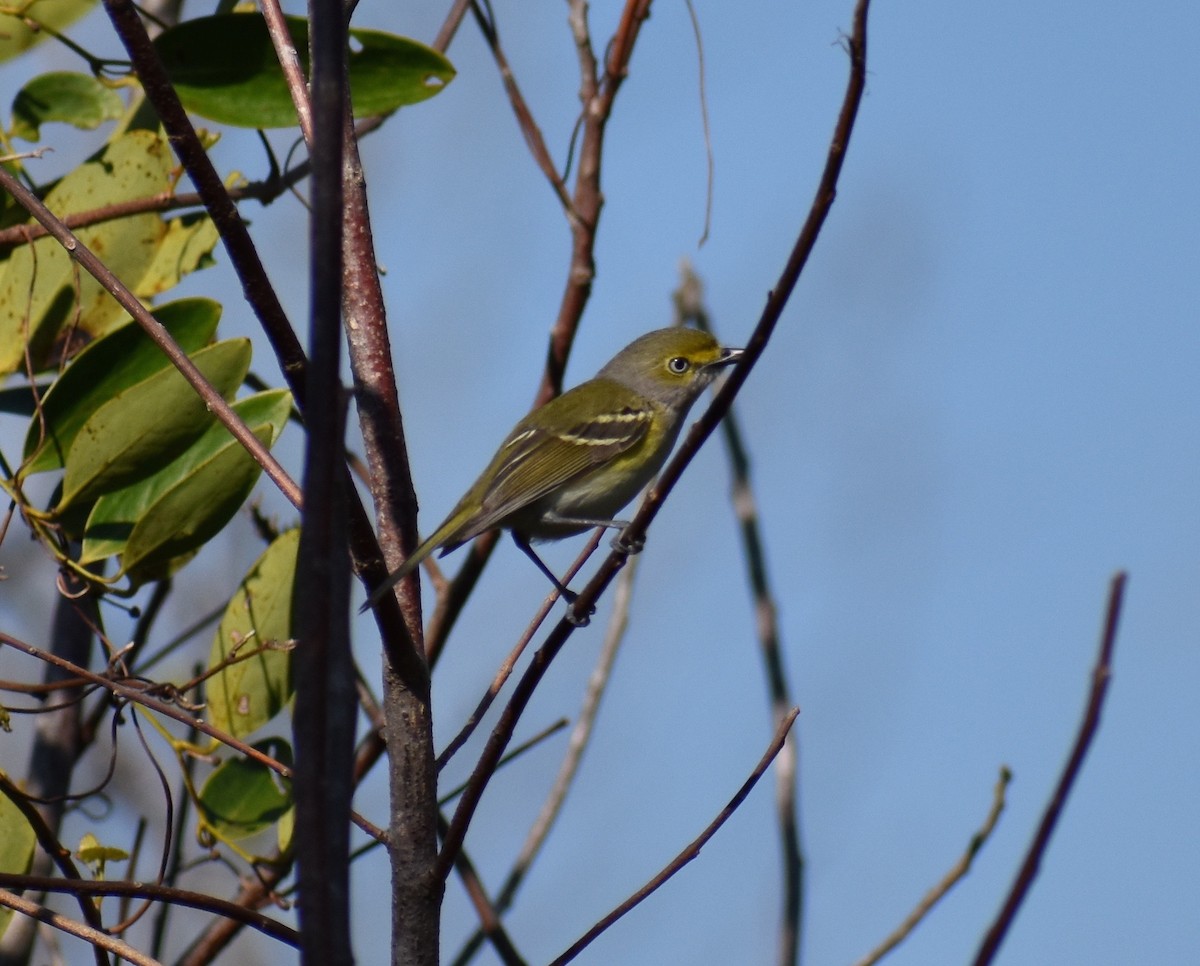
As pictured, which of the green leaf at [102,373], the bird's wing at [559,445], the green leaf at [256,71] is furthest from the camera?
the bird's wing at [559,445]

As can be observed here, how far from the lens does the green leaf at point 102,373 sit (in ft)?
→ 7.18

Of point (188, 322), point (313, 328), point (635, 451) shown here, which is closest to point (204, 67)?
point (188, 322)

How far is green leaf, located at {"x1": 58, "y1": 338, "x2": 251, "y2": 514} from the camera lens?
2.08m

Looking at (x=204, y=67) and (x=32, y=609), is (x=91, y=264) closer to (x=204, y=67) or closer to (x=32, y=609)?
(x=204, y=67)

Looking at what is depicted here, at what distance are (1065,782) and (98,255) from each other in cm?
204

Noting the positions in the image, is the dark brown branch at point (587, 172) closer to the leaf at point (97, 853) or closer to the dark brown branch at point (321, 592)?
the leaf at point (97, 853)

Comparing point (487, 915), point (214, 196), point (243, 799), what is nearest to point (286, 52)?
point (214, 196)

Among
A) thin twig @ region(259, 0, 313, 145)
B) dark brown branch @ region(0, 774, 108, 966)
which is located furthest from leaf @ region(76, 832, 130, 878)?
thin twig @ region(259, 0, 313, 145)

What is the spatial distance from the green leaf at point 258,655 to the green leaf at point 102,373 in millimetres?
355

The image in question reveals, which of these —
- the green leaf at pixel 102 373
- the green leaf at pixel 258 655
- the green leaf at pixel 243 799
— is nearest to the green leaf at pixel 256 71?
the green leaf at pixel 102 373

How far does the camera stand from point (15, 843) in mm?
2074

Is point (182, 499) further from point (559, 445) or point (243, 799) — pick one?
point (559, 445)

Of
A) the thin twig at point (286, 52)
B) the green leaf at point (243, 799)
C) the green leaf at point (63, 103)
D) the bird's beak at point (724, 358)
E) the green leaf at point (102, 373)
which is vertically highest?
the bird's beak at point (724, 358)

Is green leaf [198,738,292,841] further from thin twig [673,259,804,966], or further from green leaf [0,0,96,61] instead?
green leaf [0,0,96,61]
